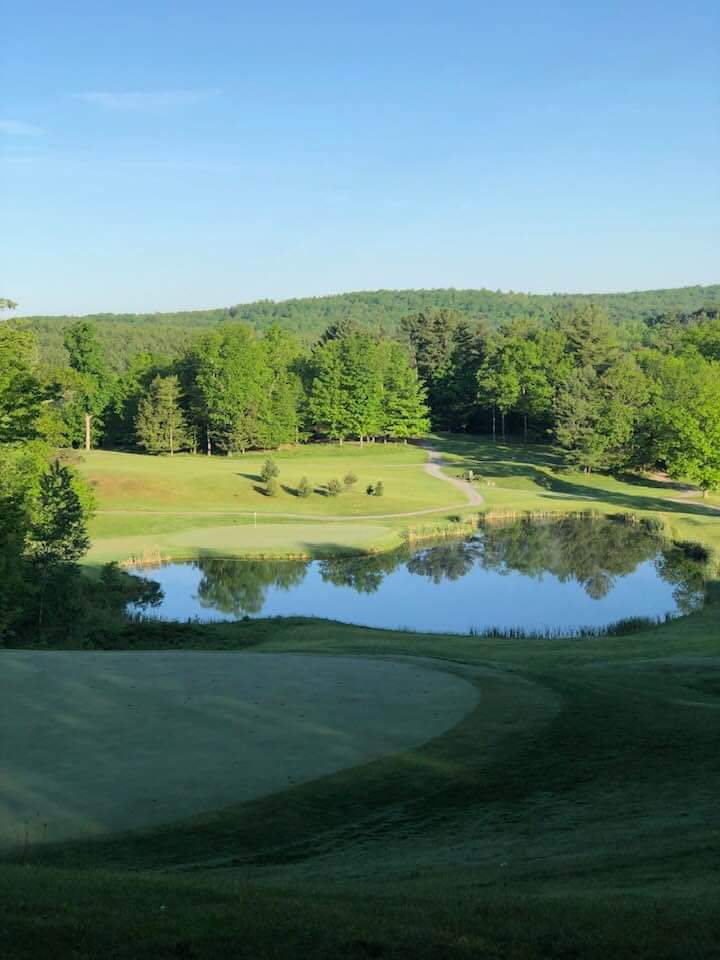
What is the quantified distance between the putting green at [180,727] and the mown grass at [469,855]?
54cm

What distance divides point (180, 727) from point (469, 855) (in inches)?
215

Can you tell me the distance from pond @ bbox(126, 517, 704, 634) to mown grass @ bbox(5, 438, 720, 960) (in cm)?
1840

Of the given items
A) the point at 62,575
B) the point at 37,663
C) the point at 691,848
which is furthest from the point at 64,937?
the point at 62,575

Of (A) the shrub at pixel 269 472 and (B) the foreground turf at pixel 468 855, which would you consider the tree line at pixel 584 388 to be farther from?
(B) the foreground turf at pixel 468 855

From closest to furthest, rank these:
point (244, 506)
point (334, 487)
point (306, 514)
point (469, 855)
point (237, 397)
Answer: point (469, 855)
point (306, 514)
point (244, 506)
point (334, 487)
point (237, 397)

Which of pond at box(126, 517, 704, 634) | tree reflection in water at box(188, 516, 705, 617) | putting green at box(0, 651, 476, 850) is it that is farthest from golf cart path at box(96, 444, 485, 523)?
putting green at box(0, 651, 476, 850)

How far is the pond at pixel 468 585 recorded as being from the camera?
125ft

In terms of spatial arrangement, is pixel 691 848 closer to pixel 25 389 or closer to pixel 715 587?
pixel 25 389

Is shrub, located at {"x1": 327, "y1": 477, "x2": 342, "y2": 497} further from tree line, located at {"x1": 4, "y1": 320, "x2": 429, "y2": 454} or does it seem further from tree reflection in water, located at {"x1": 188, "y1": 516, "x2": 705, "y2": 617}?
tree line, located at {"x1": 4, "y1": 320, "x2": 429, "y2": 454}

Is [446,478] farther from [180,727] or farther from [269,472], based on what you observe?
[180,727]

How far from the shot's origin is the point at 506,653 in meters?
24.2

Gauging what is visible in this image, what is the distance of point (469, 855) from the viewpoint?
10.8 meters

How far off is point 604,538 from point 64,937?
2066 inches

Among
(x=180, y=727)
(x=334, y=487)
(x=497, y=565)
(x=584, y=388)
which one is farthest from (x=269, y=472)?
(x=180, y=727)
